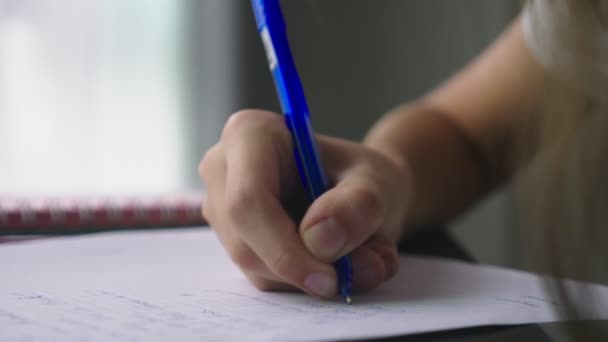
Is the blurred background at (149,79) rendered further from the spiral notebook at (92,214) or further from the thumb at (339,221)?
the thumb at (339,221)

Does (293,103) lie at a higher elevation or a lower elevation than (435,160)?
higher

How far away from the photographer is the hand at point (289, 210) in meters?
0.30

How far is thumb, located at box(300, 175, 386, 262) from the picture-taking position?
0.30 meters

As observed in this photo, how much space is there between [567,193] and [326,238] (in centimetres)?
13

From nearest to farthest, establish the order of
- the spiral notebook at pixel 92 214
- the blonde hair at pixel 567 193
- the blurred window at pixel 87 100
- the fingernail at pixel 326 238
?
the blonde hair at pixel 567 193 < the fingernail at pixel 326 238 < the spiral notebook at pixel 92 214 < the blurred window at pixel 87 100

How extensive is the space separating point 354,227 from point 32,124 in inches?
45.1

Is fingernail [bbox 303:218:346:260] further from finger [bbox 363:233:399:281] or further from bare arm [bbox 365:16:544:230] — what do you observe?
bare arm [bbox 365:16:544:230]

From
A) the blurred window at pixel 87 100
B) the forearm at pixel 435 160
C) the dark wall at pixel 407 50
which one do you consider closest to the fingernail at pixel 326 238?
the forearm at pixel 435 160

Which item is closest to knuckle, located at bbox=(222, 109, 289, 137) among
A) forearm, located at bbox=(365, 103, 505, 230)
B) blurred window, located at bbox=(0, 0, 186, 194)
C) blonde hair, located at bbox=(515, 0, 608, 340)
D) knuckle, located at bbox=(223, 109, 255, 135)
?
knuckle, located at bbox=(223, 109, 255, 135)

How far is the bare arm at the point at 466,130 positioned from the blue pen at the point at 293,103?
0.28m

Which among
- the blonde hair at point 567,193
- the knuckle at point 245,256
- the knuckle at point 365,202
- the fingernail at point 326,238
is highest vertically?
the blonde hair at point 567,193

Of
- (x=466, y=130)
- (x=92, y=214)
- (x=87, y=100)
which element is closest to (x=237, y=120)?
(x=92, y=214)

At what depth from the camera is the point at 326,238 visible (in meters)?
0.29

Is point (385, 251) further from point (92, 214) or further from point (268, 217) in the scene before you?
point (92, 214)
